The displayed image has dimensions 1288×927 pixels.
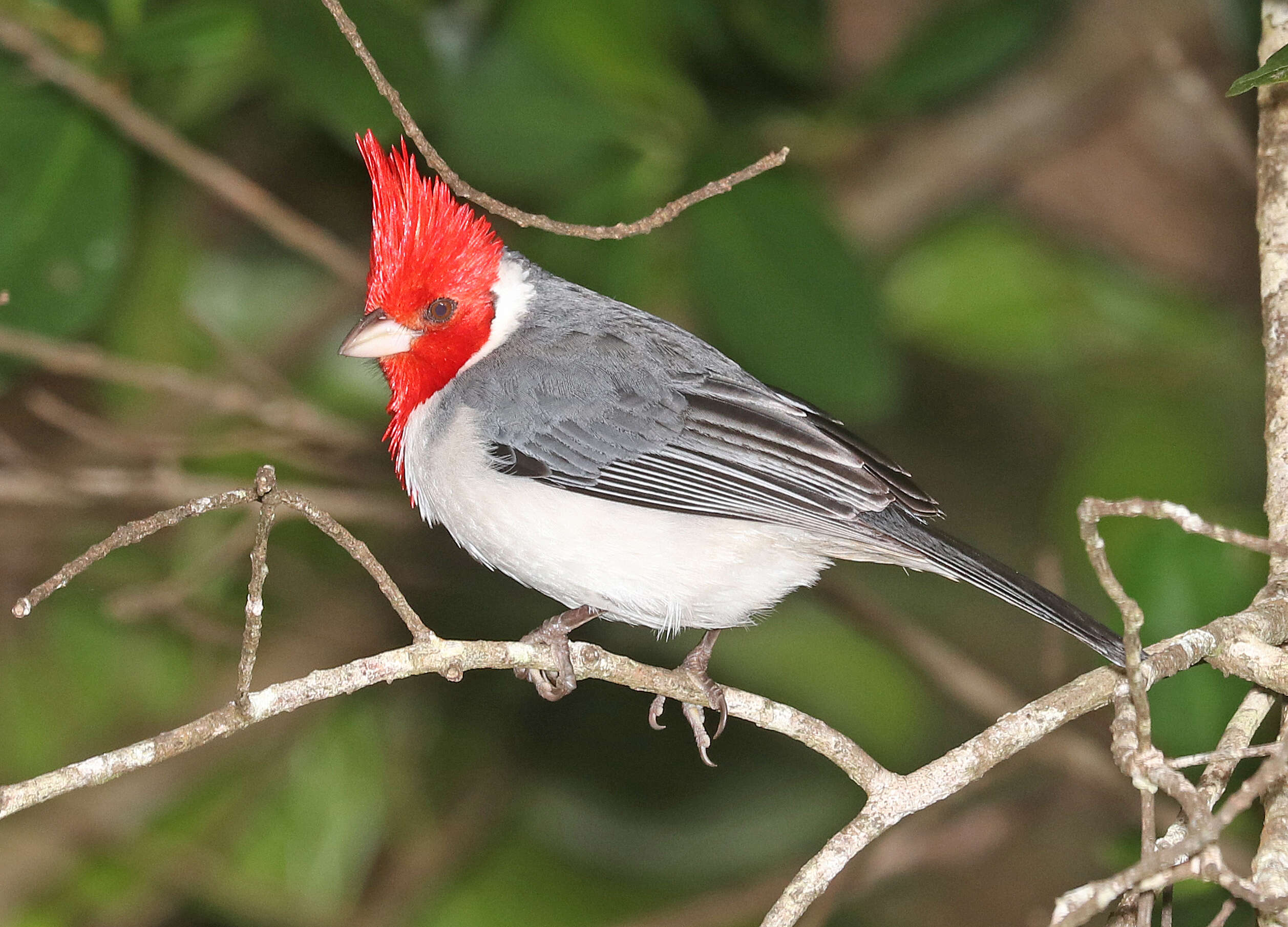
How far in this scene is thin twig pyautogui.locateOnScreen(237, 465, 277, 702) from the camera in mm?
2191

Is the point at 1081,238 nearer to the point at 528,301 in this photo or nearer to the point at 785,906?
the point at 528,301

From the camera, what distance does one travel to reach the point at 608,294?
4234mm

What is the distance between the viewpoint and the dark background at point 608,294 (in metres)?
4.07

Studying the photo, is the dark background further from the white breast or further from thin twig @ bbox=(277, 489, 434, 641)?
thin twig @ bbox=(277, 489, 434, 641)

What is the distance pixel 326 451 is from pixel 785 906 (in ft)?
11.7

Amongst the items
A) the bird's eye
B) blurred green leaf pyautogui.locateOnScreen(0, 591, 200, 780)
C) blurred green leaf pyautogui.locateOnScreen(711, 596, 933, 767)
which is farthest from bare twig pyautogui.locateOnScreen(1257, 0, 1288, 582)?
blurred green leaf pyautogui.locateOnScreen(0, 591, 200, 780)

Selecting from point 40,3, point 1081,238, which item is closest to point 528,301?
point 40,3

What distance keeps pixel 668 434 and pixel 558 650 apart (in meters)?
0.69

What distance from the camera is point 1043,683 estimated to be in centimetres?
656

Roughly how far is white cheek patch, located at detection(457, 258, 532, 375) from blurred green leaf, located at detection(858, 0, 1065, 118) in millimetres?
1454

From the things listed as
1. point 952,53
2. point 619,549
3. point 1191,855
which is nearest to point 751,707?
point 619,549

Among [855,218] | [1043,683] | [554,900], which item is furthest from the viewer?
[1043,683]

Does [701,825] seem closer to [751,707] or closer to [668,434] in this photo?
[668,434]

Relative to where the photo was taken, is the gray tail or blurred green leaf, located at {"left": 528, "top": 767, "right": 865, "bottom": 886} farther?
blurred green leaf, located at {"left": 528, "top": 767, "right": 865, "bottom": 886}
